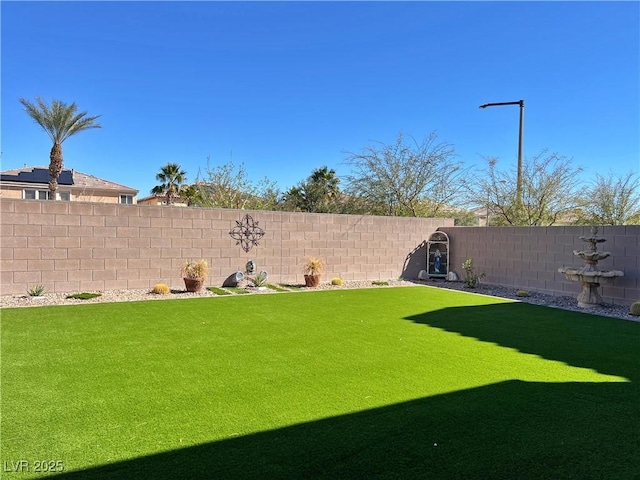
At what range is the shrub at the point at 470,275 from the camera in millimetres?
11930

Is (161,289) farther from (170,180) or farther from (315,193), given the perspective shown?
(170,180)

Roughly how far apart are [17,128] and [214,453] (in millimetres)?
20801

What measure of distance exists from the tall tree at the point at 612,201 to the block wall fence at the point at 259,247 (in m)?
5.11

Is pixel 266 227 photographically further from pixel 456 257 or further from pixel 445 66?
pixel 445 66

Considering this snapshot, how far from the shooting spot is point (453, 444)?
2756 millimetres

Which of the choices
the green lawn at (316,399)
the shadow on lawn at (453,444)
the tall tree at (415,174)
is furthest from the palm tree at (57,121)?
the shadow on lawn at (453,444)

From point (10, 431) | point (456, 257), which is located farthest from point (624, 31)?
point (10, 431)

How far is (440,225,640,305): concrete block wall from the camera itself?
350 inches

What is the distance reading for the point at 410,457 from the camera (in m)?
2.57

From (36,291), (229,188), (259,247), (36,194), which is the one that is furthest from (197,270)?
(36,194)

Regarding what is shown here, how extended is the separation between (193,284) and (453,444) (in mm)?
7882

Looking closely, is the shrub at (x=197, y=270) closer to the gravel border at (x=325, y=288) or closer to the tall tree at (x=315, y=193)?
the gravel border at (x=325, y=288)

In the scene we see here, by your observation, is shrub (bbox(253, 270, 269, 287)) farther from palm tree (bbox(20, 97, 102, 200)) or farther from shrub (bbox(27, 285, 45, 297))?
palm tree (bbox(20, 97, 102, 200))

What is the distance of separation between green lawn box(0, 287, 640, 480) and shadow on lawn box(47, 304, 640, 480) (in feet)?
0.04
